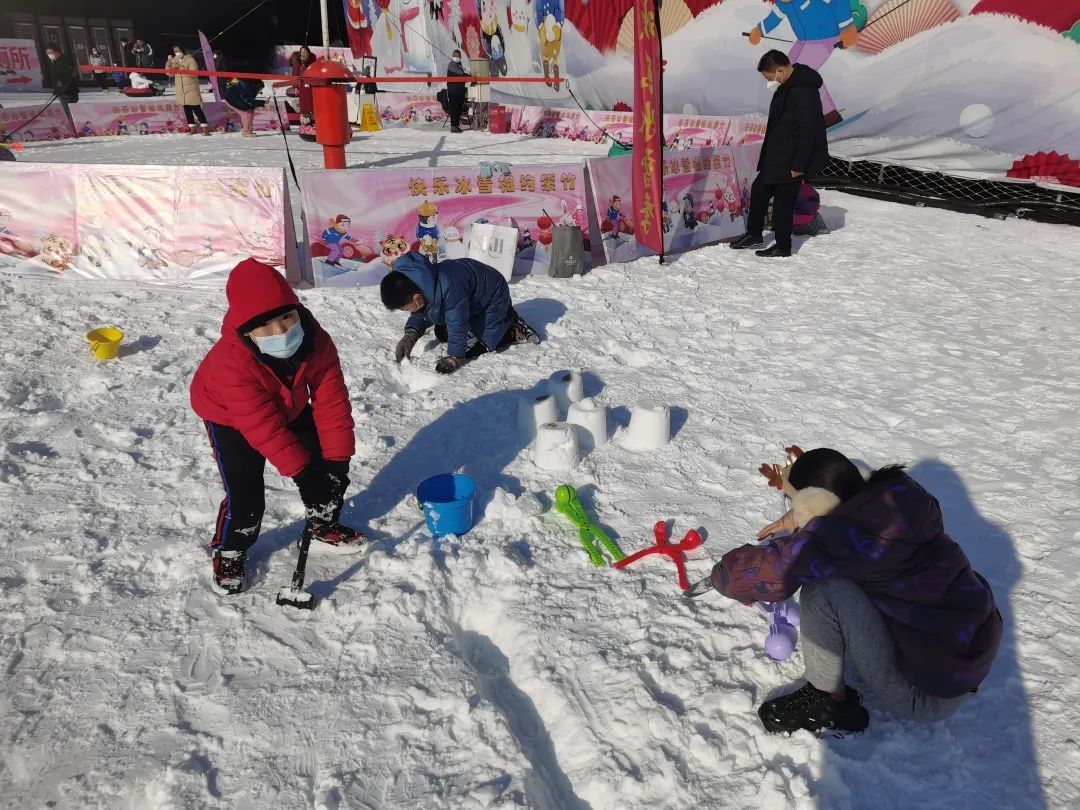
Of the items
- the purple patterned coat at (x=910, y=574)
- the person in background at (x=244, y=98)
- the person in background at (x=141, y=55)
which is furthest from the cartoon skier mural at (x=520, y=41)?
the purple patterned coat at (x=910, y=574)

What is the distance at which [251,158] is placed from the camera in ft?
38.5

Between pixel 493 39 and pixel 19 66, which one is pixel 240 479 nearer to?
pixel 493 39

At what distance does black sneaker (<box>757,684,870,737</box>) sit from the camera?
2.01m

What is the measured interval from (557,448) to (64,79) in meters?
23.4

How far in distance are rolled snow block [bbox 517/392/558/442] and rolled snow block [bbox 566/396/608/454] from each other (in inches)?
5.2

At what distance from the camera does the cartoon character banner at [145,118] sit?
13812 millimetres

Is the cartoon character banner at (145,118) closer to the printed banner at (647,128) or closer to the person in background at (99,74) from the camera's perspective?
the printed banner at (647,128)

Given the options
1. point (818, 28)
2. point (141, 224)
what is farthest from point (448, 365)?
point (818, 28)

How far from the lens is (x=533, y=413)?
146 inches

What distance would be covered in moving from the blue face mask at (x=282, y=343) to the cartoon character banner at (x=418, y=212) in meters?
3.65

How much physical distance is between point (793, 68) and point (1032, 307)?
298 centimetres

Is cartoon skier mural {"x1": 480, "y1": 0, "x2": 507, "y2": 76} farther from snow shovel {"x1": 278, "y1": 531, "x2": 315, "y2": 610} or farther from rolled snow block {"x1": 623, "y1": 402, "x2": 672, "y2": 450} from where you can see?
snow shovel {"x1": 278, "y1": 531, "x2": 315, "y2": 610}

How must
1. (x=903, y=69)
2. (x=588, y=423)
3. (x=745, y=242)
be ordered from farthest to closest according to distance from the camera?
(x=903, y=69), (x=745, y=242), (x=588, y=423)

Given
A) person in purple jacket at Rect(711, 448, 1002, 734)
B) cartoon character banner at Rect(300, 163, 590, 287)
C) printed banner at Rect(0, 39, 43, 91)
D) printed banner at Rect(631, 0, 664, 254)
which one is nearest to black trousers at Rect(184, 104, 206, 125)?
printed banner at Rect(0, 39, 43, 91)
